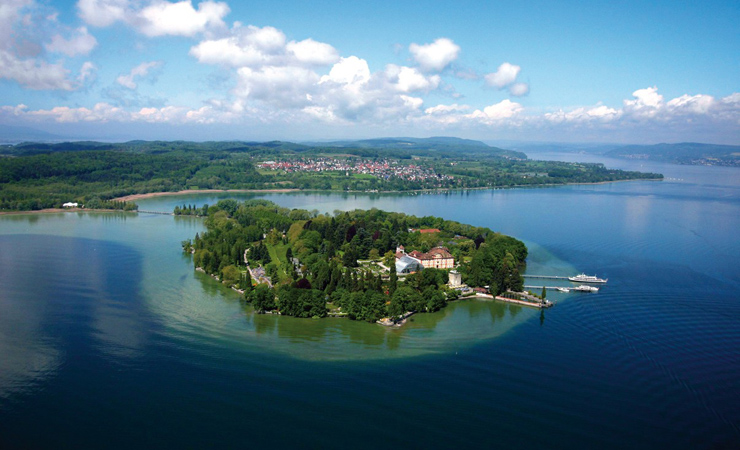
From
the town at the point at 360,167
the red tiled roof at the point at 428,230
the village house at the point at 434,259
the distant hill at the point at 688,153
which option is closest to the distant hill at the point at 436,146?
the distant hill at the point at 688,153

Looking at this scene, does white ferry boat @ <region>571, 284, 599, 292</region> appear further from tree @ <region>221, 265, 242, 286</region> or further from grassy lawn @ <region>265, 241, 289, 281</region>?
tree @ <region>221, 265, 242, 286</region>

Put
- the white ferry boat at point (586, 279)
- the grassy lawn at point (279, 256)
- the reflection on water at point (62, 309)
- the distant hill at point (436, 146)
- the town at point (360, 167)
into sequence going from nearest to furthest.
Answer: the reflection on water at point (62, 309), the white ferry boat at point (586, 279), the grassy lawn at point (279, 256), the town at point (360, 167), the distant hill at point (436, 146)

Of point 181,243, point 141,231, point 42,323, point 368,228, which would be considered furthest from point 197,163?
point 42,323

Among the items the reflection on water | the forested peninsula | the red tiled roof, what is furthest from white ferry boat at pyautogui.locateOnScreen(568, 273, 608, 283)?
the forested peninsula

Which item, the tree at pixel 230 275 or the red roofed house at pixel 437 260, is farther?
the red roofed house at pixel 437 260

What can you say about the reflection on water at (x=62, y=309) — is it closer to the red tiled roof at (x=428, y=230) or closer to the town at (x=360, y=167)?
the red tiled roof at (x=428, y=230)
